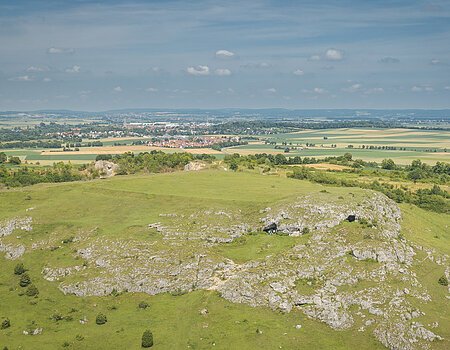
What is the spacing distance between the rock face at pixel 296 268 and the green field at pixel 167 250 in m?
0.94

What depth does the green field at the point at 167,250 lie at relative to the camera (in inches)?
2502

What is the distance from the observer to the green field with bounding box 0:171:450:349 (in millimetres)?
63562

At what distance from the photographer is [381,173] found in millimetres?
172125

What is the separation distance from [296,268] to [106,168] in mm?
94608

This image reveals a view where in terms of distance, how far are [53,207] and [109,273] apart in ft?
97.5

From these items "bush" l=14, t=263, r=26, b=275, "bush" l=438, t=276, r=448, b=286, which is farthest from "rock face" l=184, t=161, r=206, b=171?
"bush" l=438, t=276, r=448, b=286

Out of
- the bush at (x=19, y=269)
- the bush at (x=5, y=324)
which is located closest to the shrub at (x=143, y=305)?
the bush at (x=5, y=324)

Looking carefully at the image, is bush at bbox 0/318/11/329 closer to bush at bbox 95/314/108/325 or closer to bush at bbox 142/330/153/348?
bush at bbox 95/314/108/325

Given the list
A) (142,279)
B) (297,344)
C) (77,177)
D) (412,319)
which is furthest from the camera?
(77,177)

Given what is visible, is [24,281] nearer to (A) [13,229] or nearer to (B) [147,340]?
(A) [13,229]

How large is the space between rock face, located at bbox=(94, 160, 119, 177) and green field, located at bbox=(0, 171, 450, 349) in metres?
31.2

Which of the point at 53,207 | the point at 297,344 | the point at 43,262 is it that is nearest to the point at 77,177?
the point at 53,207

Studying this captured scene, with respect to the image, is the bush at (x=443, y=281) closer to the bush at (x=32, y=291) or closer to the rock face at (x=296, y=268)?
the rock face at (x=296, y=268)

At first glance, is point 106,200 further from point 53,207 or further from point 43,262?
point 43,262
